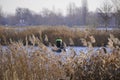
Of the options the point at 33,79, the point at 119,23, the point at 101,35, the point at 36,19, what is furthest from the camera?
the point at 36,19

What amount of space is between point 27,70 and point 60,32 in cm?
1338

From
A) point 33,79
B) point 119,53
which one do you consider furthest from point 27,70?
point 119,53

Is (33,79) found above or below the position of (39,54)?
below

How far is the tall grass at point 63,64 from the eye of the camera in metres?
4.78

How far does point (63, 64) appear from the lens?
4.93 metres

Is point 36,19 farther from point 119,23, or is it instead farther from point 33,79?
point 33,79

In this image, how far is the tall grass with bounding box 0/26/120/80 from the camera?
4781 mm

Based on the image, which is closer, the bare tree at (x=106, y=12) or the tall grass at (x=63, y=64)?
the tall grass at (x=63, y=64)

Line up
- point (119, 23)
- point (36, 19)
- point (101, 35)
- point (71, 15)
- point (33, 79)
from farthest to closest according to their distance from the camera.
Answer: point (71, 15) < point (36, 19) < point (119, 23) < point (101, 35) < point (33, 79)

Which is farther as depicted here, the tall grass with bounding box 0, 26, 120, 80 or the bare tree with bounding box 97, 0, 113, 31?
the bare tree with bounding box 97, 0, 113, 31

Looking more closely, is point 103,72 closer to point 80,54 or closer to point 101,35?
point 80,54

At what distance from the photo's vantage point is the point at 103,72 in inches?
193

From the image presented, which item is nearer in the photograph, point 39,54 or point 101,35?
point 39,54

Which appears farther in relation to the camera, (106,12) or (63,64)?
(106,12)
